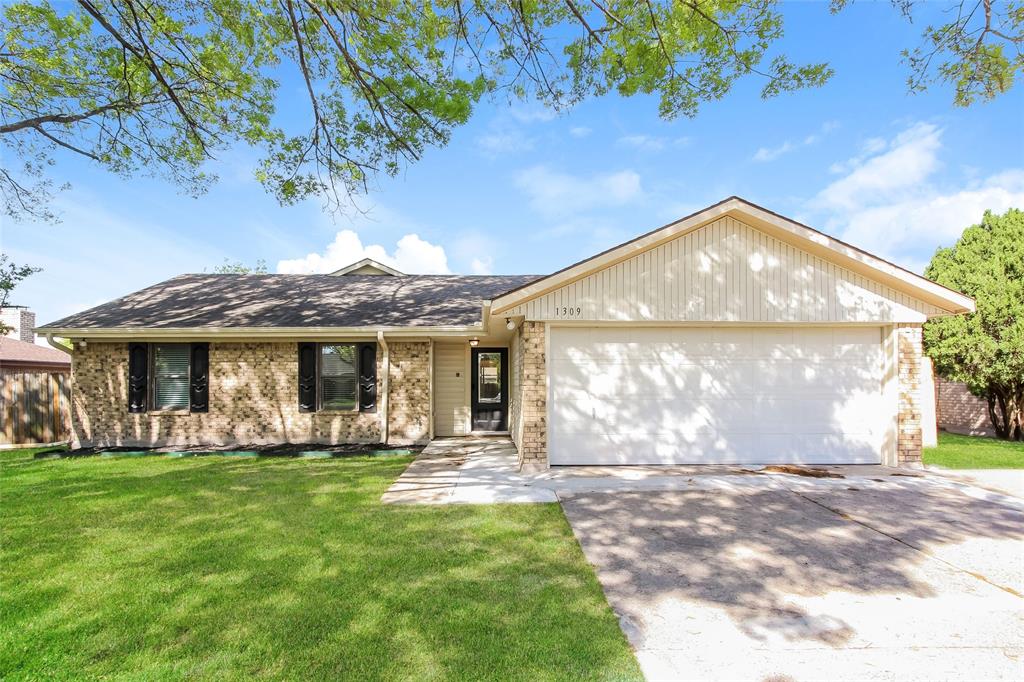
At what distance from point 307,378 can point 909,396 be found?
38.3ft

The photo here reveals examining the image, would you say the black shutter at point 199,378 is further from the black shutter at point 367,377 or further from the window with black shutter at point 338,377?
the black shutter at point 367,377

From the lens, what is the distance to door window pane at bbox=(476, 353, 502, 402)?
1184cm

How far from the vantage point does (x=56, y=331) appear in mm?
10055

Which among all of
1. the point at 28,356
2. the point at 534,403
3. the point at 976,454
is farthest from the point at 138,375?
the point at 976,454

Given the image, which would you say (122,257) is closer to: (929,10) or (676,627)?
(676,627)

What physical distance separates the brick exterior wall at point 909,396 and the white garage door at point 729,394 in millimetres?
265

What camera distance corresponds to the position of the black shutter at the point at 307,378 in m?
10.5

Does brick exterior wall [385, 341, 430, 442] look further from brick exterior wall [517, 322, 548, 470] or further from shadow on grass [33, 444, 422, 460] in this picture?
brick exterior wall [517, 322, 548, 470]

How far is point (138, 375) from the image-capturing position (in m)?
10.5

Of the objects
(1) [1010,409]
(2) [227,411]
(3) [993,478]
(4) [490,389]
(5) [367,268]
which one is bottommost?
(3) [993,478]

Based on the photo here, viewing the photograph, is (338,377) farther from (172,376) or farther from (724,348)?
(724,348)

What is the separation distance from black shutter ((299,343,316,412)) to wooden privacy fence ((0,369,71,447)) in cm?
567

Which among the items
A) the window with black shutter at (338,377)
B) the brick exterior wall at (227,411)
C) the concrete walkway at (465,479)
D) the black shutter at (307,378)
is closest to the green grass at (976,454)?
the concrete walkway at (465,479)

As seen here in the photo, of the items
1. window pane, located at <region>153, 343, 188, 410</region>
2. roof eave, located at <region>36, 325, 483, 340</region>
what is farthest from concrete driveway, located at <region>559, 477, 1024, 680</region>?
window pane, located at <region>153, 343, 188, 410</region>
